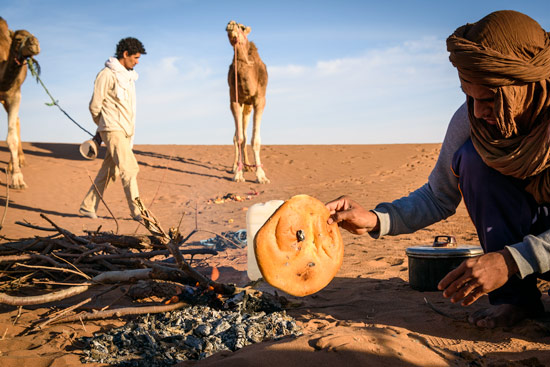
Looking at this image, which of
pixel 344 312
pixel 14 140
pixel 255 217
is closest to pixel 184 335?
pixel 344 312

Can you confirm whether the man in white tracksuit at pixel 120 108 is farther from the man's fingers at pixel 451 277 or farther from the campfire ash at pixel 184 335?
the man's fingers at pixel 451 277

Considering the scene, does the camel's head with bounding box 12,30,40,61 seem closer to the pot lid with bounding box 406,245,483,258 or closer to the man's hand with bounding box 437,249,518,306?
the pot lid with bounding box 406,245,483,258

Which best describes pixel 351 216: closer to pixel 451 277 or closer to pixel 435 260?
pixel 451 277

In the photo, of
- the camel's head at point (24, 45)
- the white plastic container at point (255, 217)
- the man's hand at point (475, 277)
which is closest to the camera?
the man's hand at point (475, 277)

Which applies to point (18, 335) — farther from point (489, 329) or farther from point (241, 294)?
point (489, 329)

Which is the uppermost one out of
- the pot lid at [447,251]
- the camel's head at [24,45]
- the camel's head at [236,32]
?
the camel's head at [236,32]

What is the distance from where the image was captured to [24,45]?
371 inches

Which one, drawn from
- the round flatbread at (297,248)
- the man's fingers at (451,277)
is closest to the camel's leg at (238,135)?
the round flatbread at (297,248)

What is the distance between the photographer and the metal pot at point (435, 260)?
306 centimetres

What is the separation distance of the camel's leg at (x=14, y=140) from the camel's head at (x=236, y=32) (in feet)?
16.0

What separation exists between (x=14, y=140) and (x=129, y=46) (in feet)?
14.3

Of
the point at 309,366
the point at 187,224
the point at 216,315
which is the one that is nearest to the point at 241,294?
the point at 216,315

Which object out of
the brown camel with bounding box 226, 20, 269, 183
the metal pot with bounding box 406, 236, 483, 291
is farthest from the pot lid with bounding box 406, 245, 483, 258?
the brown camel with bounding box 226, 20, 269, 183

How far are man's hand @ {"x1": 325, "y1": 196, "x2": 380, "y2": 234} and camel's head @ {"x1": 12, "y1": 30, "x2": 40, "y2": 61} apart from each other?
360 inches
